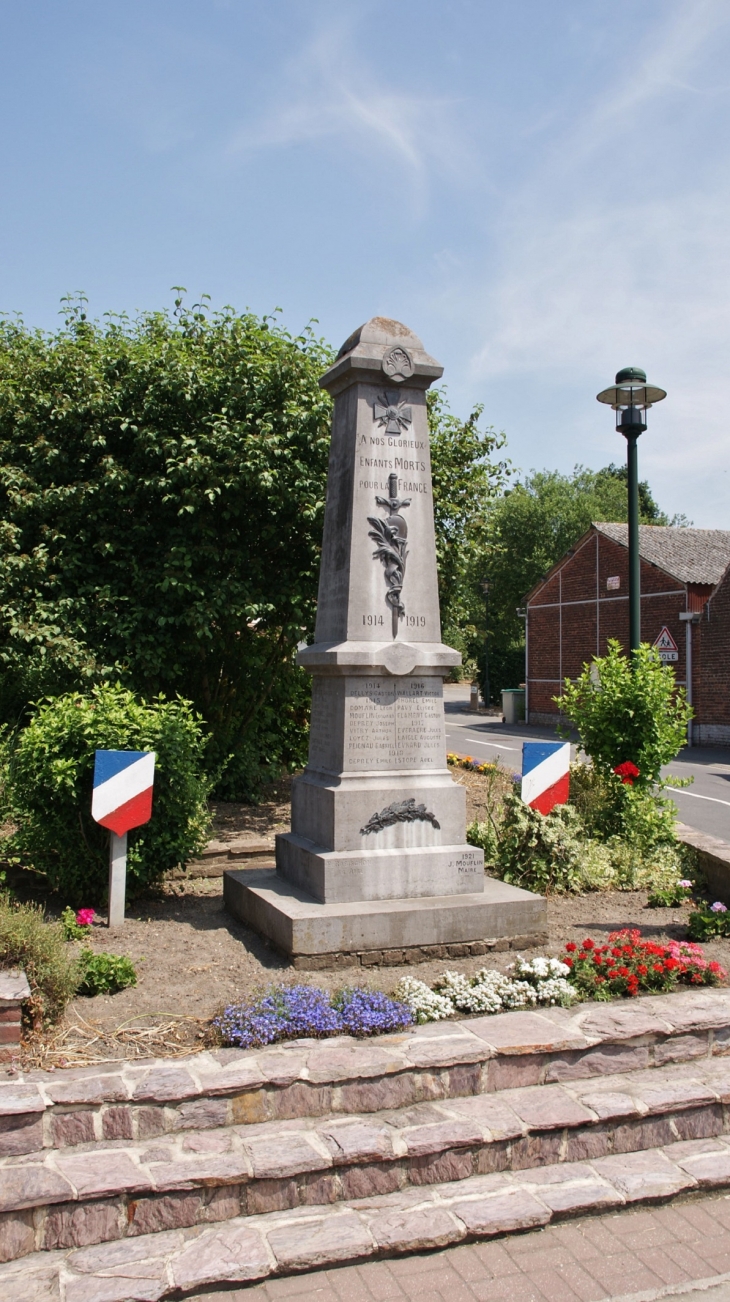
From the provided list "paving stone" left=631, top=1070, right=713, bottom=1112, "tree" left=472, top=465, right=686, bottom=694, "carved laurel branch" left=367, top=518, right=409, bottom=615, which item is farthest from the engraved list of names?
"tree" left=472, top=465, right=686, bottom=694

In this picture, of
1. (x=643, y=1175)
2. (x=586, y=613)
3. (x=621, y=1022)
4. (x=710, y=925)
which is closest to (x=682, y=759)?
(x=586, y=613)

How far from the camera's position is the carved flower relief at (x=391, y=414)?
6.48 meters

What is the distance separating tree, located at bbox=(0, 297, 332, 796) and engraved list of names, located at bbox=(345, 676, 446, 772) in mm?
3633

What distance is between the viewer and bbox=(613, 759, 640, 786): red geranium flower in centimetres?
891

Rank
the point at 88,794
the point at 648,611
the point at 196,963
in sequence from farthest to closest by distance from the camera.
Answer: the point at 648,611 < the point at 88,794 < the point at 196,963

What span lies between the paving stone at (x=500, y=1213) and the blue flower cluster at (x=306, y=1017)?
89 cm

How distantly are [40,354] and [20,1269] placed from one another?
31.0ft

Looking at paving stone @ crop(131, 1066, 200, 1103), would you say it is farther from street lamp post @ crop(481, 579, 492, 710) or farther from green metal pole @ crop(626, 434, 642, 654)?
street lamp post @ crop(481, 579, 492, 710)

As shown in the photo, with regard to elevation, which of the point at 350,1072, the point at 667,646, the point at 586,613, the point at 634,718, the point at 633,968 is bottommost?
the point at 350,1072

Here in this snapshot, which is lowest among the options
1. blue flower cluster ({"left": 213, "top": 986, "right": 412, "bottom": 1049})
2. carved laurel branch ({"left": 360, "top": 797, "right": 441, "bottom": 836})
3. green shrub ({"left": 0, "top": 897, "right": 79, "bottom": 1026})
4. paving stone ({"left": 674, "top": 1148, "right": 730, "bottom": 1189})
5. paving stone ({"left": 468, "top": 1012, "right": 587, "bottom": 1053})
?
paving stone ({"left": 674, "top": 1148, "right": 730, "bottom": 1189})

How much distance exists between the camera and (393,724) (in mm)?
6355

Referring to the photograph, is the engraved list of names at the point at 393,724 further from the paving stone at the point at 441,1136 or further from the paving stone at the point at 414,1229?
the paving stone at the point at 414,1229

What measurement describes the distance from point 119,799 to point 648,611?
25128mm

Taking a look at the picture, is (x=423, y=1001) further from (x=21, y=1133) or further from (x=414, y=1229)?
(x=21, y=1133)
